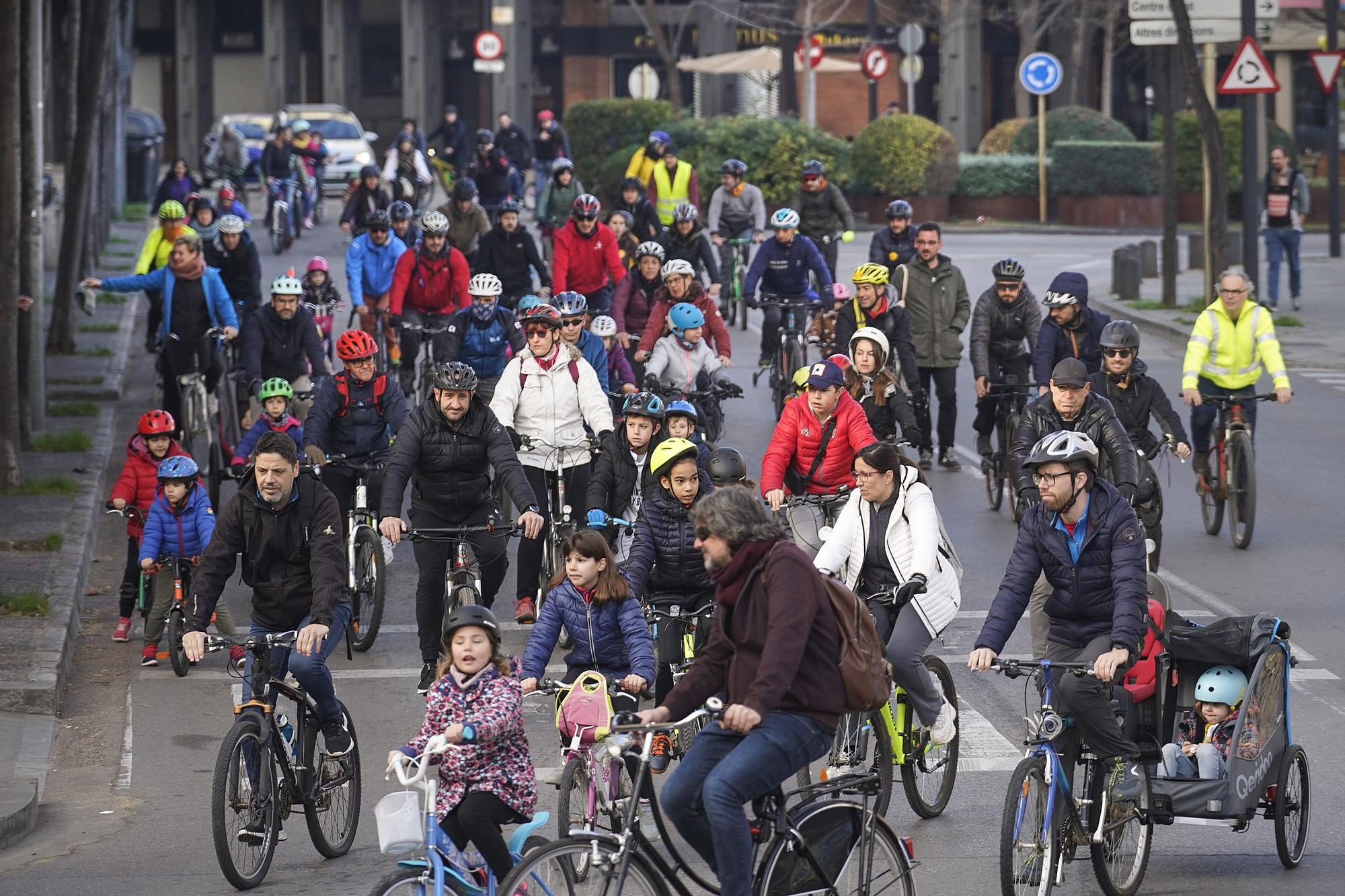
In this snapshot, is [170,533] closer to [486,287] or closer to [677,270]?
[486,287]

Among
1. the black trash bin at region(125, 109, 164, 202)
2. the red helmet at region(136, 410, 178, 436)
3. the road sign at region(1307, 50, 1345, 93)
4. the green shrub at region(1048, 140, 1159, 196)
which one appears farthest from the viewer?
the black trash bin at region(125, 109, 164, 202)

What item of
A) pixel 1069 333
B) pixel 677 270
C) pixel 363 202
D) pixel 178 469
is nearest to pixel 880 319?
pixel 677 270

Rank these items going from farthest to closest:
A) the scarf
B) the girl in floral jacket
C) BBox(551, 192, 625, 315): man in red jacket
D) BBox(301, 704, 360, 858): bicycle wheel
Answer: BBox(551, 192, 625, 315): man in red jacket
BBox(301, 704, 360, 858): bicycle wheel
the girl in floral jacket
the scarf

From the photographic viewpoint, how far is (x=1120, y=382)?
1268cm

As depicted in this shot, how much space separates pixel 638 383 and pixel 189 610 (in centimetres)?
850

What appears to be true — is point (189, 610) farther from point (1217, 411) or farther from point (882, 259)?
point (882, 259)

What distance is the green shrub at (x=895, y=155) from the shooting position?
126 ft

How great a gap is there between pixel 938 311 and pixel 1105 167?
79.1ft

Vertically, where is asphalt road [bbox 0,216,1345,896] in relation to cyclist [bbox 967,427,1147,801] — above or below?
below

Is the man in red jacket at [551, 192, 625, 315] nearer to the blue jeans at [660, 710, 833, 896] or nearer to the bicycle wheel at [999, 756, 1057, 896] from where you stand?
the bicycle wheel at [999, 756, 1057, 896]

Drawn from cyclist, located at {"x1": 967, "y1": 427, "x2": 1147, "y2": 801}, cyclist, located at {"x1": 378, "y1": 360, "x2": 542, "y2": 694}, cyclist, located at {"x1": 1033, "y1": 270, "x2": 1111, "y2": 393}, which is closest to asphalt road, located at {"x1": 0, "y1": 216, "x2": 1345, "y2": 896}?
cyclist, located at {"x1": 378, "y1": 360, "x2": 542, "y2": 694}

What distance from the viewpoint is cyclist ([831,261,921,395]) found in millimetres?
15766

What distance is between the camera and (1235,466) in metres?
14.2

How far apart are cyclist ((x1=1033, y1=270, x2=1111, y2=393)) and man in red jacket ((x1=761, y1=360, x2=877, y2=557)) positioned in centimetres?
284
